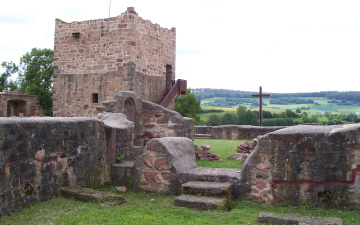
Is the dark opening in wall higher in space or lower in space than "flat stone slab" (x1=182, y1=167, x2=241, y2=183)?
higher

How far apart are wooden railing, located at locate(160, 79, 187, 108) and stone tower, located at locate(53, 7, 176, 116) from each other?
0.58m

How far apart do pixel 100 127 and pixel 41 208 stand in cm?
233

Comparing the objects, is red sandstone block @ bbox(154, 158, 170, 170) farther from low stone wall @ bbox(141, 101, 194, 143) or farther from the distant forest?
the distant forest

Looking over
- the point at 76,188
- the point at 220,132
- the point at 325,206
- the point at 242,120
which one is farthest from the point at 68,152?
the point at 242,120

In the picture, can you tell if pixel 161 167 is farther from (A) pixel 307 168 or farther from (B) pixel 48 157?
(A) pixel 307 168

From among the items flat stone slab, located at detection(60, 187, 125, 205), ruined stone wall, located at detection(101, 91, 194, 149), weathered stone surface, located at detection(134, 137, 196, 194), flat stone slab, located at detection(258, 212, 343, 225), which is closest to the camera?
flat stone slab, located at detection(258, 212, 343, 225)

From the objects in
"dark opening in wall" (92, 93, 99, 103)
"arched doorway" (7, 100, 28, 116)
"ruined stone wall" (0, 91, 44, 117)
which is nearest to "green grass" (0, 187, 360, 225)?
"dark opening in wall" (92, 93, 99, 103)

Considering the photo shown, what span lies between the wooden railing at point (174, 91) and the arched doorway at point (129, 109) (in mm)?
6363

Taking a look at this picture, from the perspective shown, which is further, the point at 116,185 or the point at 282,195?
the point at 116,185

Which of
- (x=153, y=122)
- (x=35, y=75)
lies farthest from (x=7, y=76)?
(x=153, y=122)

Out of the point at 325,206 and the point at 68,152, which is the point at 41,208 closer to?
the point at 68,152

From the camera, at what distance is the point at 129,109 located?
11.3 meters

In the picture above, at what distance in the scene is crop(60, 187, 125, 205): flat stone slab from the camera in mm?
5911

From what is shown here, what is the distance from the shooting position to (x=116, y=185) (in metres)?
7.38
